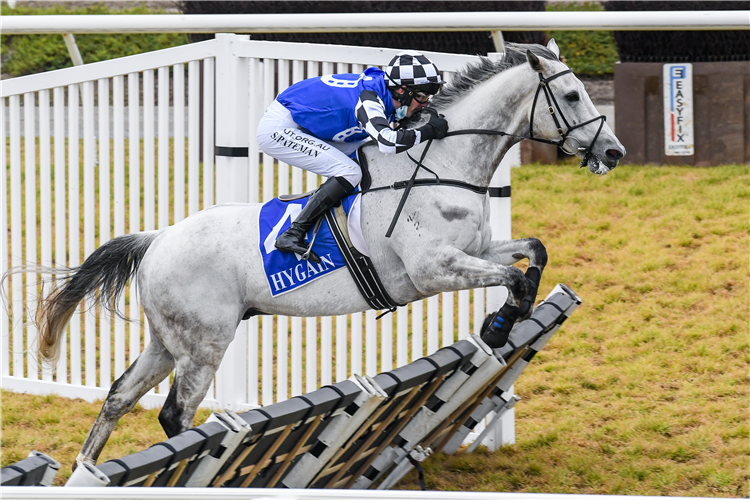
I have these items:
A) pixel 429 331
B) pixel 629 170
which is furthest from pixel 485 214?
pixel 629 170

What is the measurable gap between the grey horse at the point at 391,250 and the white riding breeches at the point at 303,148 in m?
0.12

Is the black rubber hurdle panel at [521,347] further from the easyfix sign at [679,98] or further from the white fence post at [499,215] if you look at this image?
the easyfix sign at [679,98]

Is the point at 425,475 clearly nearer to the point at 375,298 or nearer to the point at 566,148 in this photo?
the point at 375,298

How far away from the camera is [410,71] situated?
3730mm

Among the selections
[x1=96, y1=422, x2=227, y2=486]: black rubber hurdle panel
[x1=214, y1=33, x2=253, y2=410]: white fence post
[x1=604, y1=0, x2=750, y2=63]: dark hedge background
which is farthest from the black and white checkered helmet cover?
[x1=604, y1=0, x2=750, y2=63]: dark hedge background

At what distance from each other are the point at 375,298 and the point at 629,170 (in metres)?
4.75

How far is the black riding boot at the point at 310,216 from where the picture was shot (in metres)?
3.87

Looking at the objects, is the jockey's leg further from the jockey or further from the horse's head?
the horse's head

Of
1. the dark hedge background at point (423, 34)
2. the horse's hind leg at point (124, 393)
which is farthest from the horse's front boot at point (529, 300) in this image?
the dark hedge background at point (423, 34)

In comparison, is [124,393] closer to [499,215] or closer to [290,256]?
[290,256]

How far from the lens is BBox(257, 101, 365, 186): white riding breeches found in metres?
3.95

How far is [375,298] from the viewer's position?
3992 mm

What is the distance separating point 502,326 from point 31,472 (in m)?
1.88

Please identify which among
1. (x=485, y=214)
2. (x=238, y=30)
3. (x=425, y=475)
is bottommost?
(x=425, y=475)
